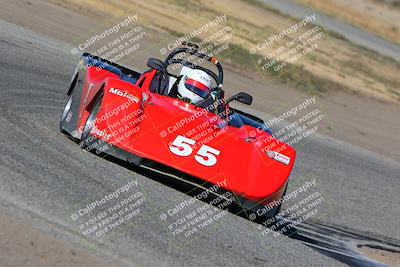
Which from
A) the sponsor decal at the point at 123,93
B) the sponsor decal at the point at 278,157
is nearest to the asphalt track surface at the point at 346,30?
the sponsor decal at the point at 278,157

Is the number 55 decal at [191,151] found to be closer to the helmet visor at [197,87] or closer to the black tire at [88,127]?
the black tire at [88,127]

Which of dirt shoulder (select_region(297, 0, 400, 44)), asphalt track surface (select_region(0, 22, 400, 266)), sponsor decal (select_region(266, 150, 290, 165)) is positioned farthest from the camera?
dirt shoulder (select_region(297, 0, 400, 44))

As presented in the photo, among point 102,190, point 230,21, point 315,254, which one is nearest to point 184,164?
point 102,190

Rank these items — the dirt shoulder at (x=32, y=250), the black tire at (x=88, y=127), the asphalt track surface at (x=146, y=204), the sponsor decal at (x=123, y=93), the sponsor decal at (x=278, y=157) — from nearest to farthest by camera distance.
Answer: the dirt shoulder at (x=32, y=250) → the asphalt track surface at (x=146, y=204) → the black tire at (x=88, y=127) → the sponsor decal at (x=123, y=93) → the sponsor decal at (x=278, y=157)

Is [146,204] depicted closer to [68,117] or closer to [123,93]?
[123,93]

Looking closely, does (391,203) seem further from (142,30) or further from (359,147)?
(142,30)

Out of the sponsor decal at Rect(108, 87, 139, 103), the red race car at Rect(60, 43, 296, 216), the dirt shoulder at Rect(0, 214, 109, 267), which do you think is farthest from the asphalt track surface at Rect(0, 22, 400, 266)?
the sponsor decal at Rect(108, 87, 139, 103)

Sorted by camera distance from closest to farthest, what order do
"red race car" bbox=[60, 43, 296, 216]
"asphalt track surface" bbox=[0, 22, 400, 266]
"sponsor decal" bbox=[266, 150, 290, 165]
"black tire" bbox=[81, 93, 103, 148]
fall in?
"asphalt track surface" bbox=[0, 22, 400, 266] → "red race car" bbox=[60, 43, 296, 216] → "black tire" bbox=[81, 93, 103, 148] → "sponsor decal" bbox=[266, 150, 290, 165]

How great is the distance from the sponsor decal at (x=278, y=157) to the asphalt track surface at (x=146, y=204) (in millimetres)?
1044

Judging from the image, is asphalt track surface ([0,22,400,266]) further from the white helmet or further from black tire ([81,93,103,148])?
the white helmet

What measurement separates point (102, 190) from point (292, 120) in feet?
33.1

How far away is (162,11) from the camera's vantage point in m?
24.7

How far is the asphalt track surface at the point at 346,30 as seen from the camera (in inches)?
1357

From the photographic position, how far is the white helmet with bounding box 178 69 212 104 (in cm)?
962
